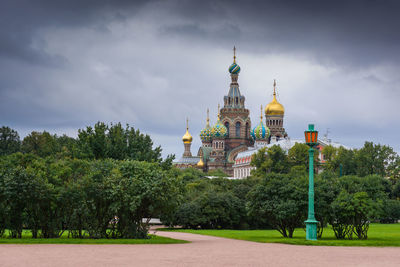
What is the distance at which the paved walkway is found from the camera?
23.5 metres

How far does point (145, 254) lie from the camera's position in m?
26.9

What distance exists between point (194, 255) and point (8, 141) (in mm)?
92202

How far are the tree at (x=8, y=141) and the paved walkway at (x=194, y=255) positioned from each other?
81.0 metres

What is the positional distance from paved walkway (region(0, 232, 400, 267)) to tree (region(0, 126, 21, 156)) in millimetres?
80971

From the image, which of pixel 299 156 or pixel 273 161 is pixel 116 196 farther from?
pixel 273 161

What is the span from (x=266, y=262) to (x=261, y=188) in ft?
54.5

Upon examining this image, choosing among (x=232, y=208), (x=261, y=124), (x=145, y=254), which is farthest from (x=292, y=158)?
(x=145, y=254)

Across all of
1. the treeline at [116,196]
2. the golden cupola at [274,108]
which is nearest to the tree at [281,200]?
the treeline at [116,196]

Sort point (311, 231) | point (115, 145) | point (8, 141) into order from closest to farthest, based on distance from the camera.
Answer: point (311, 231), point (115, 145), point (8, 141)

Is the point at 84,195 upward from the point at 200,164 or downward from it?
downward

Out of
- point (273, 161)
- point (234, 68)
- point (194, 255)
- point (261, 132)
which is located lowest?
point (194, 255)

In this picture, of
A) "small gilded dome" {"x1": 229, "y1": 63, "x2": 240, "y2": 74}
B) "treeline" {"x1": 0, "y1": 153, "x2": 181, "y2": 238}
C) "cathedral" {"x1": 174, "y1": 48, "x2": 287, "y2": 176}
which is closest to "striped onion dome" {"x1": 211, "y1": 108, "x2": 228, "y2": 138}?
"cathedral" {"x1": 174, "y1": 48, "x2": 287, "y2": 176}

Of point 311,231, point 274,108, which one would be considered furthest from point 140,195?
point 274,108

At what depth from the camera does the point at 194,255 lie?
88.3 ft
